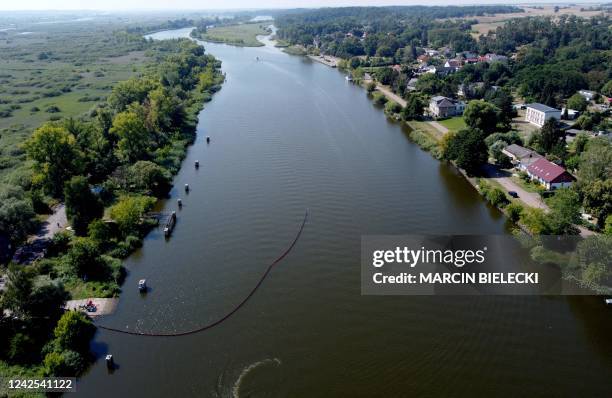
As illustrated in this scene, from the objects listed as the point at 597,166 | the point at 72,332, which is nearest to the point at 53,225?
the point at 72,332

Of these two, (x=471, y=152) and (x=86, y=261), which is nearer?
(x=86, y=261)

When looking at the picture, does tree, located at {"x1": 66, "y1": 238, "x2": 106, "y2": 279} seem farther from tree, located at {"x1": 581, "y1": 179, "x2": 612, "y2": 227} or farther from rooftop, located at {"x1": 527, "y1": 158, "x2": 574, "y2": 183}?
rooftop, located at {"x1": 527, "y1": 158, "x2": 574, "y2": 183}

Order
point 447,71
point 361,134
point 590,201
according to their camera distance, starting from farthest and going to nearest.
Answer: point 447,71
point 361,134
point 590,201

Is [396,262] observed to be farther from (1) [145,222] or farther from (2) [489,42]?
(2) [489,42]

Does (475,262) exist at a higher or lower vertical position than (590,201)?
lower

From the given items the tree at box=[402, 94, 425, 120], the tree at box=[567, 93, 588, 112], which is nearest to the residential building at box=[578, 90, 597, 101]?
the tree at box=[567, 93, 588, 112]

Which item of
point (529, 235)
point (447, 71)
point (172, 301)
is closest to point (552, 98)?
point (447, 71)

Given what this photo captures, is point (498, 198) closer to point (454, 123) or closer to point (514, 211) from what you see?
point (514, 211)
